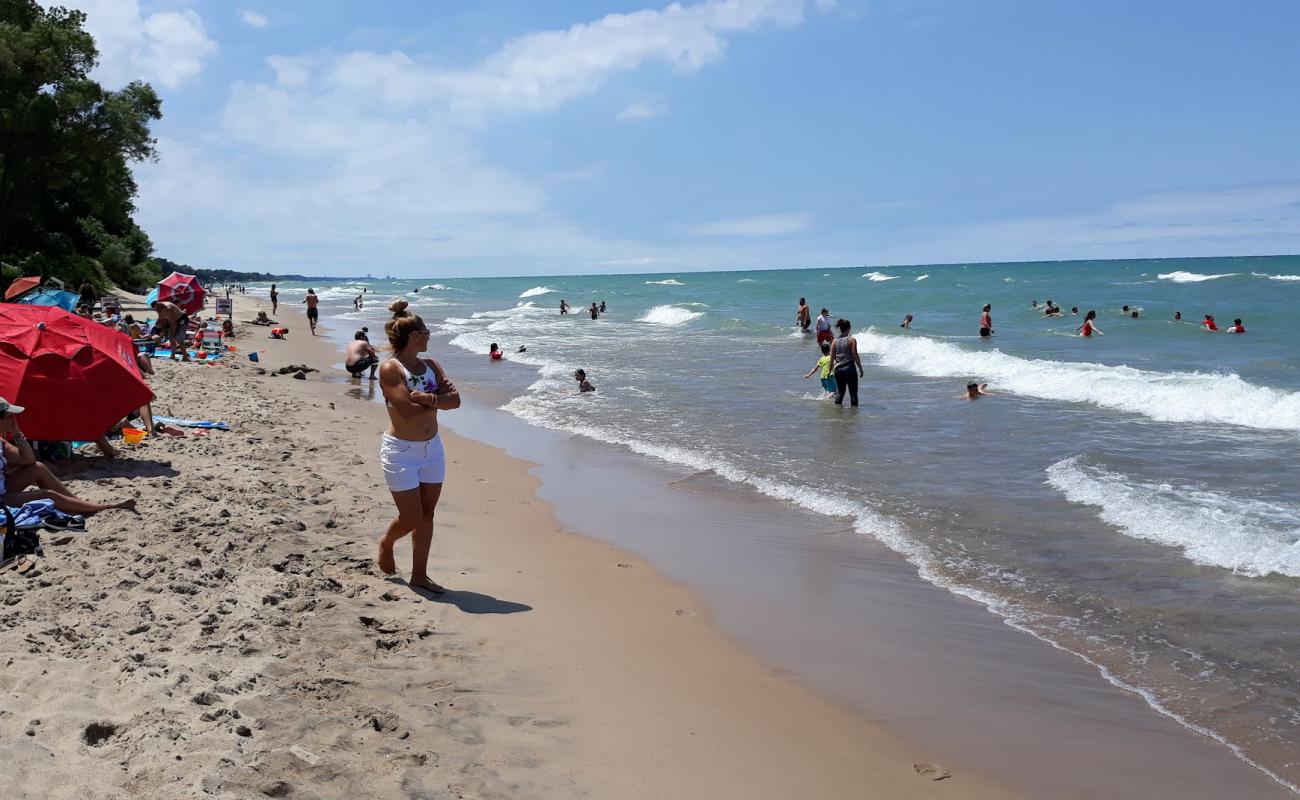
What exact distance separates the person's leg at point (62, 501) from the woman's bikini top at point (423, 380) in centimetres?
281

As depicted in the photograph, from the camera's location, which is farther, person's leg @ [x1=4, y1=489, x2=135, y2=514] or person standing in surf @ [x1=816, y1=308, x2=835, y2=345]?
person standing in surf @ [x1=816, y1=308, x2=835, y2=345]

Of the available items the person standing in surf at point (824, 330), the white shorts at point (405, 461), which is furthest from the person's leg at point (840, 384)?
the white shorts at point (405, 461)

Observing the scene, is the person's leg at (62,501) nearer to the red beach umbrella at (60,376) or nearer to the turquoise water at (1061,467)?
the red beach umbrella at (60,376)

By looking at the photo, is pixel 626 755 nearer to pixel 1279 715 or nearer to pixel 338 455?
pixel 1279 715

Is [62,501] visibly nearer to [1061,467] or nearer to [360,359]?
[1061,467]

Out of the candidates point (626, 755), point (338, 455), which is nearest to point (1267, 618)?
point (626, 755)

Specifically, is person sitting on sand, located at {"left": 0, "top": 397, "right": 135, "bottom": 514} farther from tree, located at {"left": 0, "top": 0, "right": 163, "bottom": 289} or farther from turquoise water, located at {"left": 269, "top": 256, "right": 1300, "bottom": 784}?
tree, located at {"left": 0, "top": 0, "right": 163, "bottom": 289}

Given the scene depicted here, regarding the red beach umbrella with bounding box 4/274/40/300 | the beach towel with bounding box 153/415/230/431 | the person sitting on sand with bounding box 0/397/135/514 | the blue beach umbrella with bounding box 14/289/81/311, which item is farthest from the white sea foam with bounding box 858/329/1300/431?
the red beach umbrella with bounding box 4/274/40/300

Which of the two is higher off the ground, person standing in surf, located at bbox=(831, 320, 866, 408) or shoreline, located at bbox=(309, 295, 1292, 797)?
person standing in surf, located at bbox=(831, 320, 866, 408)

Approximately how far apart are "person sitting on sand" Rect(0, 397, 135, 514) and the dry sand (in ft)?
1.24

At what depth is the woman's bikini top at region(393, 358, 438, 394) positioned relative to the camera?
520 centimetres

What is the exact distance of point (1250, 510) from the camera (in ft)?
25.6

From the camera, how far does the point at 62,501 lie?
612cm

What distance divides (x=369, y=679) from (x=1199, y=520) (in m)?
6.84
